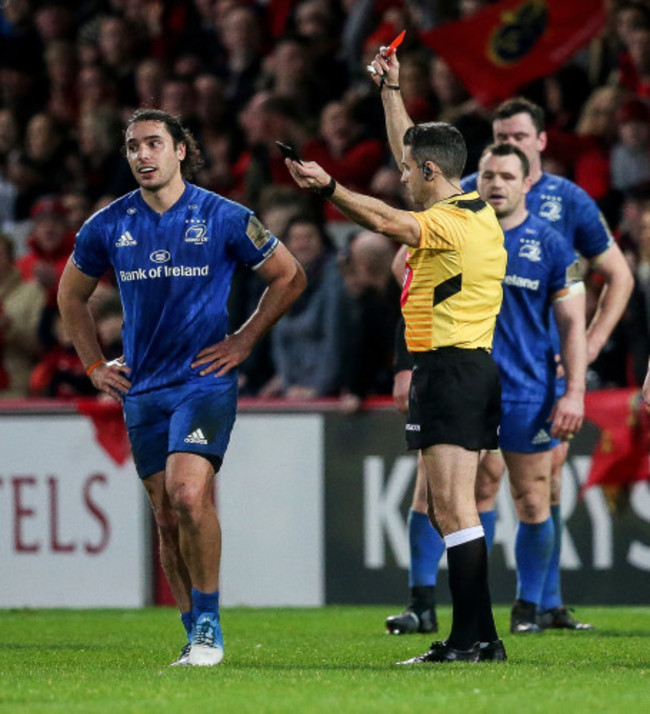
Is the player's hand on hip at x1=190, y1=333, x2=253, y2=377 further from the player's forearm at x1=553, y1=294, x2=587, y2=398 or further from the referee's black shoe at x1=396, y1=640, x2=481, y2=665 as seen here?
the player's forearm at x1=553, y1=294, x2=587, y2=398

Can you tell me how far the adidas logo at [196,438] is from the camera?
707 cm

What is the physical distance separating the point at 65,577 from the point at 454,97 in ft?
15.7

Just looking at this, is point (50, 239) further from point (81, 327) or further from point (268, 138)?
point (81, 327)

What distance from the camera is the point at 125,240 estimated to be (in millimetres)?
7332

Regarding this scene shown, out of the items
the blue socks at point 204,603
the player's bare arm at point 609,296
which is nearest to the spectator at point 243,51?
the player's bare arm at point 609,296

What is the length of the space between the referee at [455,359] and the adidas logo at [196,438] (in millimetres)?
842

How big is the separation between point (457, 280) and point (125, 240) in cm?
145

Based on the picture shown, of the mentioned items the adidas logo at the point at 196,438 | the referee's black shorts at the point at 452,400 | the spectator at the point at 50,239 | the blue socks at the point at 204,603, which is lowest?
the blue socks at the point at 204,603

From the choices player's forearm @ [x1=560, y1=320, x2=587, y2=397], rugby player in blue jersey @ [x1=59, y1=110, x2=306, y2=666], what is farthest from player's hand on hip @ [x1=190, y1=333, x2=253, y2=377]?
player's forearm @ [x1=560, y1=320, x2=587, y2=397]

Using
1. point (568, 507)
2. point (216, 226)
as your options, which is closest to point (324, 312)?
point (568, 507)

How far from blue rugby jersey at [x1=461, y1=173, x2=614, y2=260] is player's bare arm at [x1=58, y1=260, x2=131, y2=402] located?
2.40 metres

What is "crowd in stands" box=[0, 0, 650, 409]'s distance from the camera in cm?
1175

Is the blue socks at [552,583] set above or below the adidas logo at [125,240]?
below

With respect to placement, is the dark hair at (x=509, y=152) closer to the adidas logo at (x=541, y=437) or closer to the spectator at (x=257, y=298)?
the adidas logo at (x=541, y=437)
